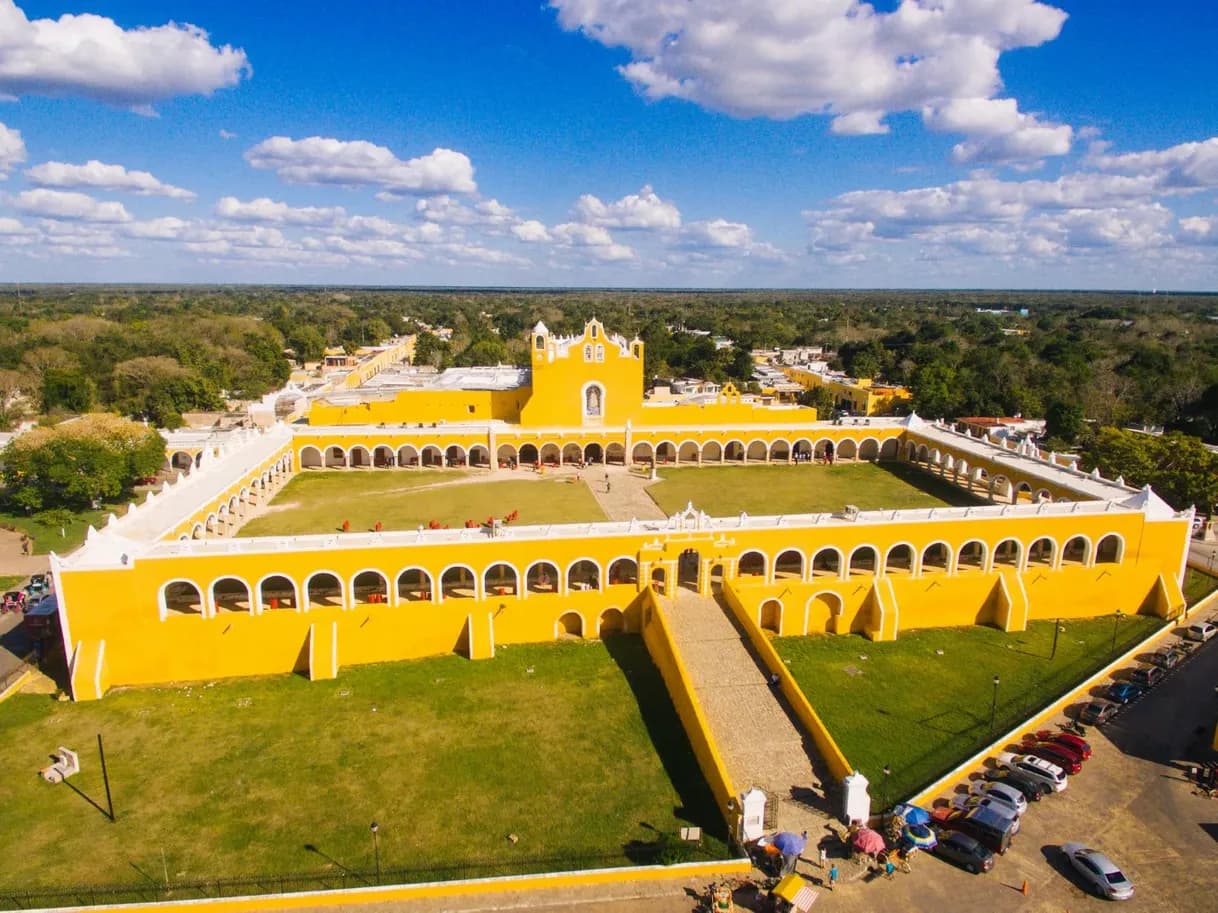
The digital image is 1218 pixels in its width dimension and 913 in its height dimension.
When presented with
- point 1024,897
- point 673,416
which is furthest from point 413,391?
point 1024,897

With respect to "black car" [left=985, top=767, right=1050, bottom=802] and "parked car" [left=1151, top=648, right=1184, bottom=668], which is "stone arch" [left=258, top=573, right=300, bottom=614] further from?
"parked car" [left=1151, top=648, right=1184, bottom=668]

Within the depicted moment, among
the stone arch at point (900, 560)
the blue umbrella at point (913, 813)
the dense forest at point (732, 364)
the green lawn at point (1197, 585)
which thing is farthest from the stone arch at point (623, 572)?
the dense forest at point (732, 364)

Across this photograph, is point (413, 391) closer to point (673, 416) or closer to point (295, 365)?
point (673, 416)

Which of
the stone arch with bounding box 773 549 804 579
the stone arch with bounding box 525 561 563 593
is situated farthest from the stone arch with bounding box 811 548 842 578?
the stone arch with bounding box 525 561 563 593

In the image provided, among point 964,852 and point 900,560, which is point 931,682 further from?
point 964,852

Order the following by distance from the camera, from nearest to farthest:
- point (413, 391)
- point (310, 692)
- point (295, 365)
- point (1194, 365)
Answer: point (310, 692), point (413, 391), point (1194, 365), point (295, 365)

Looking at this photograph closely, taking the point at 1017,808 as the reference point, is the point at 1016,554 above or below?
above

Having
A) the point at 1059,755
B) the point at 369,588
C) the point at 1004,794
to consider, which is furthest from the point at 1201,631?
the point at 369,588
